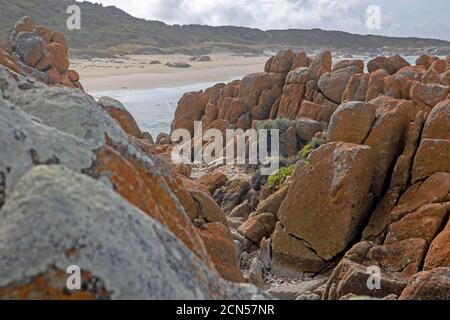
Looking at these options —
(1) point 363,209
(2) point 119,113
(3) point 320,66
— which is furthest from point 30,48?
(1) point 363,209

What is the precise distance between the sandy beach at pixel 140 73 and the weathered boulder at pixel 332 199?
51573mm

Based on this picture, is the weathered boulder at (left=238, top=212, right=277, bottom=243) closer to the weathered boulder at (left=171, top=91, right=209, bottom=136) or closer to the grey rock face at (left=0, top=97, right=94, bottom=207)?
the grey rock face at (left=0, top=97, right=94, bottom=207)

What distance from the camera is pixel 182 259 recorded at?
12.6 ft

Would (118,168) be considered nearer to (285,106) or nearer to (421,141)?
(421,141)

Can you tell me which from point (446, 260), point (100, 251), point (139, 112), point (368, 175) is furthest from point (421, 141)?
point (139, 112)

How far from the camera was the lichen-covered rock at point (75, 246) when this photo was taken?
3.17 m

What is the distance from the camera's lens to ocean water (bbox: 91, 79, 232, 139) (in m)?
46.8

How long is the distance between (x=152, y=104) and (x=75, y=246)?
180 ft

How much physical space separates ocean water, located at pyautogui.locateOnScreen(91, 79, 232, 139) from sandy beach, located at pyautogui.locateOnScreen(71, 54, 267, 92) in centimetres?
274

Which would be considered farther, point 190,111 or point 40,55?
point 190,111

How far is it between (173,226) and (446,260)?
324 inches

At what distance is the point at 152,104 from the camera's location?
57.1m

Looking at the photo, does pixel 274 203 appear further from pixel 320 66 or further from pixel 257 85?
pixel 257 85
